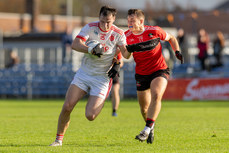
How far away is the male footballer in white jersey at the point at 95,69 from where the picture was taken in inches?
343

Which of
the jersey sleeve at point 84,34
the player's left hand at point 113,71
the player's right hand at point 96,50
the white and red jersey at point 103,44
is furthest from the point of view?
the player's left hand at point 113,71

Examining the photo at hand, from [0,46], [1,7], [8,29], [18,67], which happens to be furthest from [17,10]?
[18,67]

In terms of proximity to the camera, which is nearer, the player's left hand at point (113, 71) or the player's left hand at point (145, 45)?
the player's left hand at point (113, 71)

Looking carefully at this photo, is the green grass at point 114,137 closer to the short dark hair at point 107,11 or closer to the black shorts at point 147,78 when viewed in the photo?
the black shorts at point 147,78

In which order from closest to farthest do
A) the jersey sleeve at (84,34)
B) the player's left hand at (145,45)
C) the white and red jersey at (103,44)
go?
the jersey sleeve at (84,34) → the white and red jersey at (103,44) → the player's left hand at (145,45)

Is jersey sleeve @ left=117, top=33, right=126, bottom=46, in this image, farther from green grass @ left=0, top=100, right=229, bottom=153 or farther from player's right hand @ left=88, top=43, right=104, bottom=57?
green grass @ left=0, top=100, right=229, bottom=153

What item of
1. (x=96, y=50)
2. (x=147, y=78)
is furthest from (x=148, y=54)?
(x=96, y=50)

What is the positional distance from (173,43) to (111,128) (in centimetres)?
295

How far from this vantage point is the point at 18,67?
32.0 m

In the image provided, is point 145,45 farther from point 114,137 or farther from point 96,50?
point 114,137

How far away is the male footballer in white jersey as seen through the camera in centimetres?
872

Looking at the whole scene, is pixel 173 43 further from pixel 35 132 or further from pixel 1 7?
pixel 1 7

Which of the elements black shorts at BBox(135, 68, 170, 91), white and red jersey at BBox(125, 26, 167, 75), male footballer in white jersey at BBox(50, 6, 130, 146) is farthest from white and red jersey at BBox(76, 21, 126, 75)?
black shorts at BBox(135, 68, 170, 91)

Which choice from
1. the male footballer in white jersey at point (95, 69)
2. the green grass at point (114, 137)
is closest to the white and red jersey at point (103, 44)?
the male footballer in white jersey at point (95, 69)
